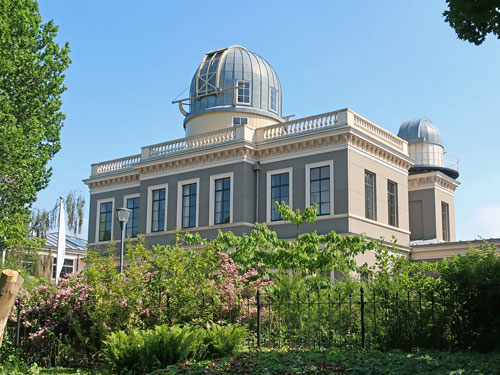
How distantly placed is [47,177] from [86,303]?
9785 mm

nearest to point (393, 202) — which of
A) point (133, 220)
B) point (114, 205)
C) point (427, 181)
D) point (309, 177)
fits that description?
point (427, 181)

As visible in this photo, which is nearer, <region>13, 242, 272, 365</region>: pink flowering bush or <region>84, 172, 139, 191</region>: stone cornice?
<region>13, 242, 272, 365</region>: pink flowering bush

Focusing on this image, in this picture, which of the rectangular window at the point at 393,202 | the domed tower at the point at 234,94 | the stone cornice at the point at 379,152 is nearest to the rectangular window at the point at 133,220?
the domed tower at the point at 234,94

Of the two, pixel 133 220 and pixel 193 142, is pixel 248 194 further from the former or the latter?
pixel 133 220

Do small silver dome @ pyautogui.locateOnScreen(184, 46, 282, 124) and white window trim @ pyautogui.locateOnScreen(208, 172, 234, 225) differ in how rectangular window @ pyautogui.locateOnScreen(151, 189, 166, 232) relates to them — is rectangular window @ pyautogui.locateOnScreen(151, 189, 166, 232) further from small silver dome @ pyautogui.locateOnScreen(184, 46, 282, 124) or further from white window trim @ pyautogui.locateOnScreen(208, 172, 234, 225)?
small silver dome @ pyautogui.locateOnScreen(184, 46, 282, 124)

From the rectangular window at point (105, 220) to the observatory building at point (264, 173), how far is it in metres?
0.07

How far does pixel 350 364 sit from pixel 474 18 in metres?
6.11

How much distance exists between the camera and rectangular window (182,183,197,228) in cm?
3067

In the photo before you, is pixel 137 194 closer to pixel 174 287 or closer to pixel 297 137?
pixel 297 137

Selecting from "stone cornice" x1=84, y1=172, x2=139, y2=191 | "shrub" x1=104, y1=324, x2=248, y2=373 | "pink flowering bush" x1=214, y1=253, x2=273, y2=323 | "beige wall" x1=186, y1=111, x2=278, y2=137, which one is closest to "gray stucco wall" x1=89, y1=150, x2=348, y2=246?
"stone cornice" x1=84, y1=172, x2=139, y2=191

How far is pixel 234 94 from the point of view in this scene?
33.9 m

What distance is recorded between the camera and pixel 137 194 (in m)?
34.0

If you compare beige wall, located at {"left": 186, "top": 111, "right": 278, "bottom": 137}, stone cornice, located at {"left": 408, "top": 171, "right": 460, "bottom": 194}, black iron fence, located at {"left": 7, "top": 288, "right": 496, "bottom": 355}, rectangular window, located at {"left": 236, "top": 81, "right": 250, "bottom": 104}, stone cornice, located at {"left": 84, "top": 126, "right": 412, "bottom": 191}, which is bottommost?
black iron fence, located at {"left": 7, "top": 288, "right": 496, "bottom": 355}

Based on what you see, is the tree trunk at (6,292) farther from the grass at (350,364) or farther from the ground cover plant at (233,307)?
the ground cover plant at (233,307)
